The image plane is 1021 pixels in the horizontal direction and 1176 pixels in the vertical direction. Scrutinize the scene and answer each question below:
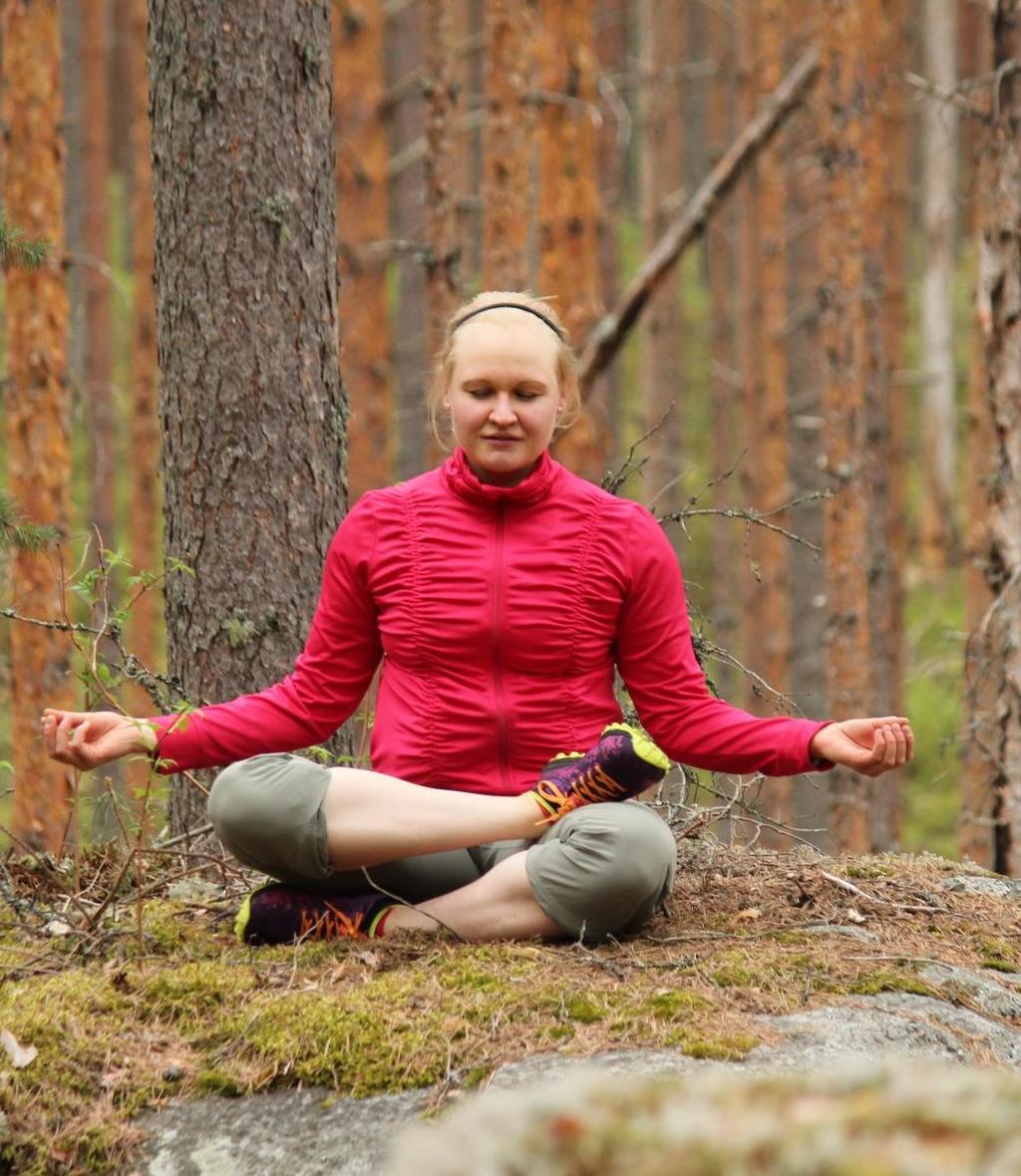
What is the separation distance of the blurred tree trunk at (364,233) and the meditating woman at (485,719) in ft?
25.5

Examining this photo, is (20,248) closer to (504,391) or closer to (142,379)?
(504,391)

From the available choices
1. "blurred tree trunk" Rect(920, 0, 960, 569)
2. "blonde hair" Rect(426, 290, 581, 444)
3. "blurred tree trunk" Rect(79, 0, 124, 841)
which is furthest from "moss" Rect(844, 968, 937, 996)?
"blurred tree trunk" Rect(920, 0, 960, 569)

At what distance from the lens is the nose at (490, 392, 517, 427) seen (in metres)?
3.54

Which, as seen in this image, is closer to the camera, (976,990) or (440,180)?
(976,990)

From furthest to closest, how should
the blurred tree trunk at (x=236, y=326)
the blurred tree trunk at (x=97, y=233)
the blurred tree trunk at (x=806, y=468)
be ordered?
1. the blurred tree trunk at (x=97, y=233)
2. the blurred tree trunk at (x=806, y=468)
3. the blurred tree trunk at (x=236, y=326)

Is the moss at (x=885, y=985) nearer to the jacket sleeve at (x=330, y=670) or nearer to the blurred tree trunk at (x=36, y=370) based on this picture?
the jacket sleeve at (x=330, y=670)

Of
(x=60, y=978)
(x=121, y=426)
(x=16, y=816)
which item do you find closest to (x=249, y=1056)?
(x=60, y=978)

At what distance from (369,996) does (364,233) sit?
30.8 feet

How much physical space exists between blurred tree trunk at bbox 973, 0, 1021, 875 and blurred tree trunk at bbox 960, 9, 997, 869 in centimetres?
6

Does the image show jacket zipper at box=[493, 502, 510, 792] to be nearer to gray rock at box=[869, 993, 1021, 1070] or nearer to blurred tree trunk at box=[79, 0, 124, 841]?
gray rock at box=[869, 993, 1021, 1070]

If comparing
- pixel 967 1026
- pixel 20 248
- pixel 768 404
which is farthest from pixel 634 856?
pixel 768 404

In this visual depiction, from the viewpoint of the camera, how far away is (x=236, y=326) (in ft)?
14.9

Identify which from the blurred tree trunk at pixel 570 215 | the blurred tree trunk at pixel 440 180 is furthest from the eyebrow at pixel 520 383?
the blurred tree trunk at pixel 440 180

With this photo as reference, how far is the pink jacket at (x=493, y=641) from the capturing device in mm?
3609
